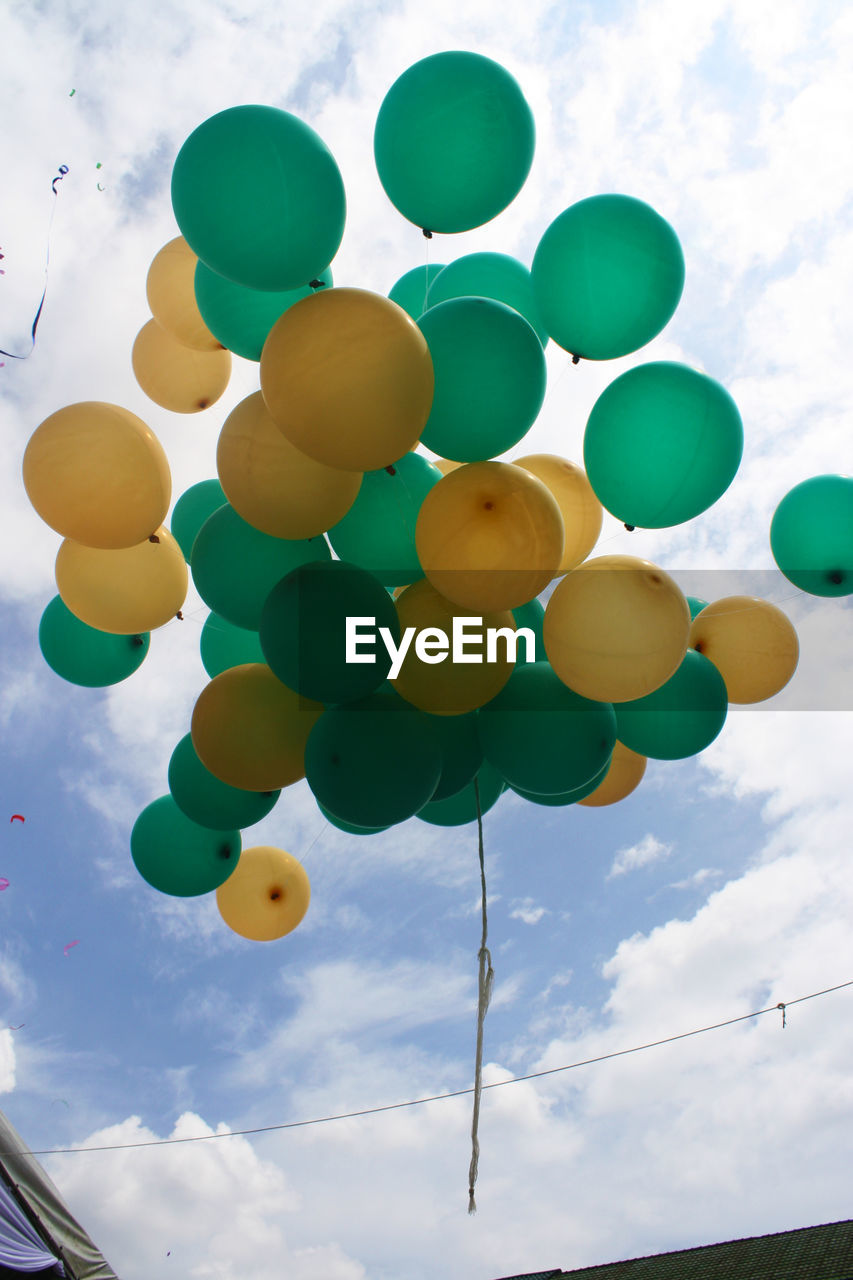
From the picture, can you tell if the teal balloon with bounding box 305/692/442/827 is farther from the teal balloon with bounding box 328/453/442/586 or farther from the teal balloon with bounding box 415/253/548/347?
the teal balloon with bounding box 415/253/548/347

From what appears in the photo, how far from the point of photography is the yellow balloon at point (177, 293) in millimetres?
3160

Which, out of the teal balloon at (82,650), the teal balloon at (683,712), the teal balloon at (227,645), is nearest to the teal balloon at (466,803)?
the teal balloon at (683,712)

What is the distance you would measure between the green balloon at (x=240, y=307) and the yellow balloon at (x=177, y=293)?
1.03 feet

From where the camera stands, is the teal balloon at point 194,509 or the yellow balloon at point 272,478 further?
the teal balloon at point 194,509

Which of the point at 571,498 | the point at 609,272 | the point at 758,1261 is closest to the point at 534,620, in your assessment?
the point at 571,498

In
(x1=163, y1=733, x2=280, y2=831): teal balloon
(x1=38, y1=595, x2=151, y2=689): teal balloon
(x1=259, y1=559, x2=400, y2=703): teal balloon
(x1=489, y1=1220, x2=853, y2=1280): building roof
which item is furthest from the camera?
(x1=489, y1=1220, x2=853, y2=1280): building roof

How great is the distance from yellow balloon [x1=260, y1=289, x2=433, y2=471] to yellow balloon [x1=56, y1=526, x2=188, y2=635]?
102 cm

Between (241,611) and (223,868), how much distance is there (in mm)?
1205

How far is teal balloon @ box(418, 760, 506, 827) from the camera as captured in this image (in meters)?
3.24

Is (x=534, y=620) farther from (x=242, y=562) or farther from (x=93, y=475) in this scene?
(x=93, y=475)

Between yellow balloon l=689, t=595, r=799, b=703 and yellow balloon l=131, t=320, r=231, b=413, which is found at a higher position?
yellow balloon l=131, t=320, r=231, b=413

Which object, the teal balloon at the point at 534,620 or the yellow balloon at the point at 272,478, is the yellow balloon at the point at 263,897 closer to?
the teal balloon at the point at 534,620

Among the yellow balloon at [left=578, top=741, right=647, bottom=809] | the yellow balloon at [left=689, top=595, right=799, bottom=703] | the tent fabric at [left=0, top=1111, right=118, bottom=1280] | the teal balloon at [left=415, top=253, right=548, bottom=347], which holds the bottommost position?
the tent fabric at [left=0, top=1111, right=118, bottom=1280]

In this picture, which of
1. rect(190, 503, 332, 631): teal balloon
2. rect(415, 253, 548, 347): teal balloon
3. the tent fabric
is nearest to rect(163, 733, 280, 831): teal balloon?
rect(190, 503, 332, 631): teal balloon
